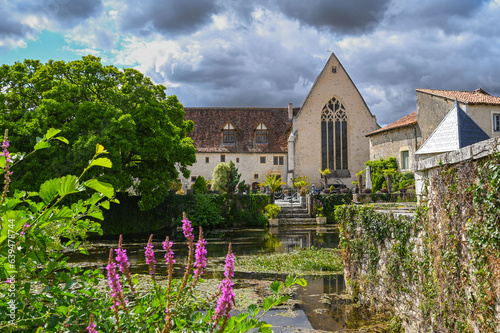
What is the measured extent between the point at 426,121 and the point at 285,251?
17971 millimetres

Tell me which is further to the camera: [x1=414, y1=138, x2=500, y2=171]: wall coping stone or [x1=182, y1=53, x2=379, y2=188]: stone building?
[x1=182, y1=53, x2=379, y2=188]: stone building

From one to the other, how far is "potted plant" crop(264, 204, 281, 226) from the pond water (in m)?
1.08

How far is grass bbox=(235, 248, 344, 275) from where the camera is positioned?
12320 millimetres

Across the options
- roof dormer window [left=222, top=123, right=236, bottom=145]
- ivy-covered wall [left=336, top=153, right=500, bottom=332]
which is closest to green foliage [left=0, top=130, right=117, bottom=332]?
ivy-covered wall [left=336, top=153, right=500, bottom=332]

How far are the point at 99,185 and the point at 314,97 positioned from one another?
41.1 meters

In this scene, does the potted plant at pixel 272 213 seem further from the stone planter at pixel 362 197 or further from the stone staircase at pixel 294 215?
the stone planter at pixel 362 197

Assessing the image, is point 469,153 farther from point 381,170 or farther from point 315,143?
point 315,143

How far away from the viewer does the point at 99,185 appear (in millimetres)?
1643

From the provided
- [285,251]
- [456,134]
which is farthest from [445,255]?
[285,251]

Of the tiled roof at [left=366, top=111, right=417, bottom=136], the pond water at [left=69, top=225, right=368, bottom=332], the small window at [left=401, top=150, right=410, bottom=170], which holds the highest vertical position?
the tiled roof at [left=366, top=111, right=417, bottom=136]

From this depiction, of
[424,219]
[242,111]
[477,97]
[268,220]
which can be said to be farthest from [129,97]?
[242,111]

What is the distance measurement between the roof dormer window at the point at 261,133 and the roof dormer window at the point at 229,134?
93.7 inches

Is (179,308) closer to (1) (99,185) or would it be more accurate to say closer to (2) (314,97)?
(1) (99,185)

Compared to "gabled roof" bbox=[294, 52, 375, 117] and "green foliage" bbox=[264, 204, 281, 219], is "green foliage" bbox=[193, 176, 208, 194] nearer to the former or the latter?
"green foliage" bbox=[264, 204, 281, 219]
